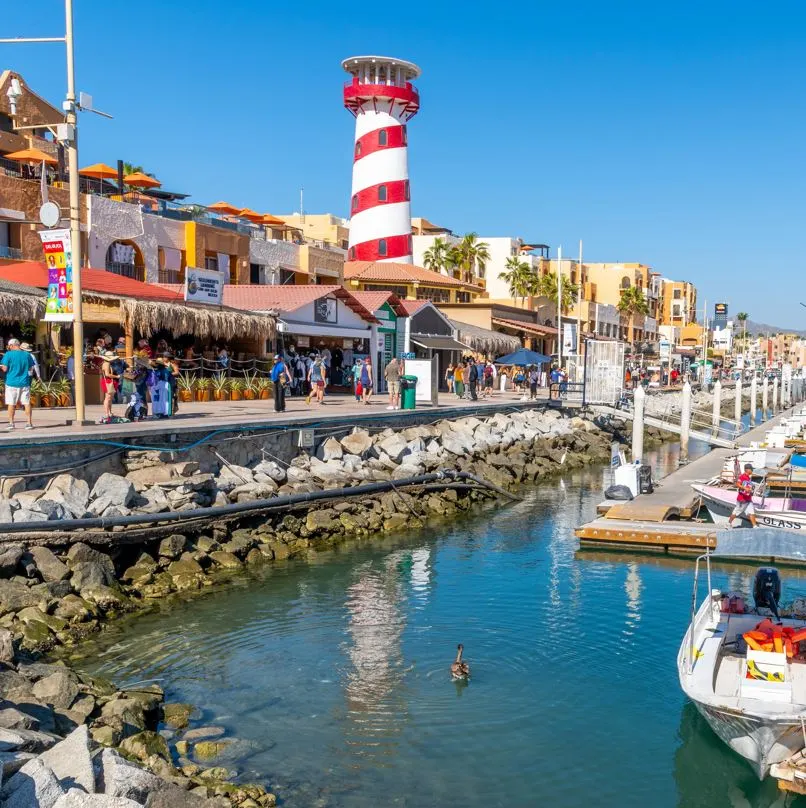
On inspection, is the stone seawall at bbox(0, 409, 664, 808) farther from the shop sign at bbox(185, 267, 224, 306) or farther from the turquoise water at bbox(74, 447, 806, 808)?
the shop sign at bbox(185, 267, 224, 306)

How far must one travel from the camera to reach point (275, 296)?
3612cm

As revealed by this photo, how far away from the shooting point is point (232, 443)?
22.1m

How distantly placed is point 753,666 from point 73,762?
722 centimetres

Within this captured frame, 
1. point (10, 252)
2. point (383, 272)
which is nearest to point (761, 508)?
point (10, 252)

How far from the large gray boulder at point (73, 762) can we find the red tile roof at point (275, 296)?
26234 millimetres

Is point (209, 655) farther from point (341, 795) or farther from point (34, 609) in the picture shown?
point (341, 795)

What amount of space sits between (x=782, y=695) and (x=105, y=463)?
45.0ft

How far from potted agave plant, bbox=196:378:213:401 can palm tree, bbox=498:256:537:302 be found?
47851 mm

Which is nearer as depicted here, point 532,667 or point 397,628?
point 532,667

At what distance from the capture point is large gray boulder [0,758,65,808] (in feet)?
23.3

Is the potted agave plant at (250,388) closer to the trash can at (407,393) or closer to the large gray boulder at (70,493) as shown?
the trash can at (407,393)

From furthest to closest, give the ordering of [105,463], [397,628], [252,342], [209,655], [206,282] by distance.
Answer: [252,342]
[206,282]
[105,463]
[397,628]
[209,655]

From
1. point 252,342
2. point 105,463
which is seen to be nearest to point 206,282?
point 252,342

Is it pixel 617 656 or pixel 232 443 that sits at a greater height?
pixel 232 443
